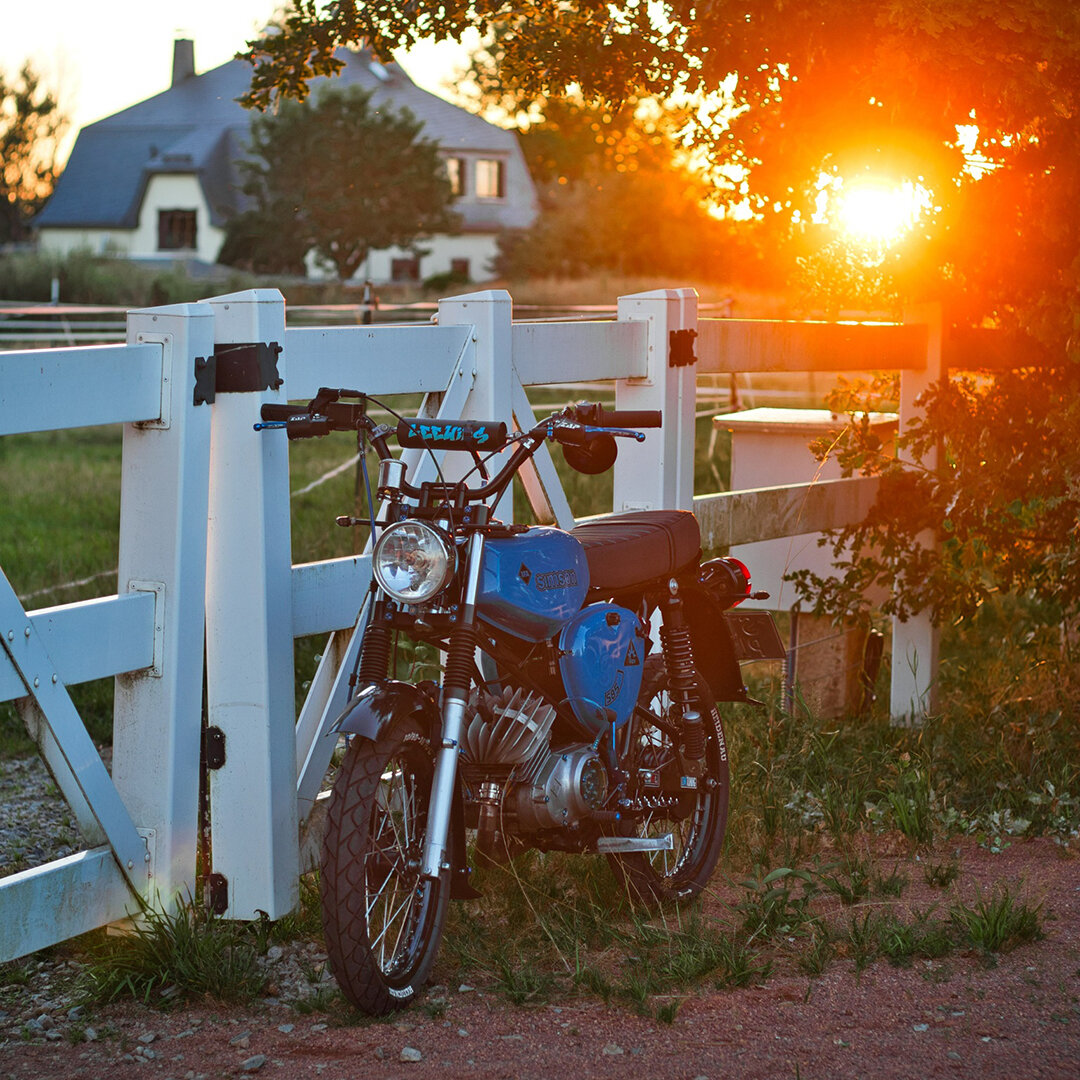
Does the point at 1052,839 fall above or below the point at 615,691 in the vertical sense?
below

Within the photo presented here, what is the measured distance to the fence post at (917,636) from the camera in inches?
266

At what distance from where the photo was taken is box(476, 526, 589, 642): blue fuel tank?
371 cm

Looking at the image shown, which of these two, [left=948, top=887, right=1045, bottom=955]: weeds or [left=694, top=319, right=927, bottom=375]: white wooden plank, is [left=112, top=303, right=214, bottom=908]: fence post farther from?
[left=694, top=319, right=927, bottom=375]: white wooden plank

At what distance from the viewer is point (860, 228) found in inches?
251

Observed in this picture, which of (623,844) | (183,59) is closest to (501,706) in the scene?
(623,844)

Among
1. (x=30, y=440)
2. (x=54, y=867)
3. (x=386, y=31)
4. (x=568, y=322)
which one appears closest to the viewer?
(x=54, y=867)

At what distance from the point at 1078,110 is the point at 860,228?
97cm

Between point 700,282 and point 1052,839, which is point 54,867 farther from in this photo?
point 700,282

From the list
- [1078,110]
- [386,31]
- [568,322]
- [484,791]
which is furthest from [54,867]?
[1078,110]

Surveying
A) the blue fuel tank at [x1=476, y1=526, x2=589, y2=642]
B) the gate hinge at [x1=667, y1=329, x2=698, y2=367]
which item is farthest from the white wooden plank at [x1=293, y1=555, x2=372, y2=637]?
the gate hinge at [x1=667, y1=329, x2=698, y2=367]

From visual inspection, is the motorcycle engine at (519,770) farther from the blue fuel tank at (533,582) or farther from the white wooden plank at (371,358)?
the white wooden plank at (371,358)

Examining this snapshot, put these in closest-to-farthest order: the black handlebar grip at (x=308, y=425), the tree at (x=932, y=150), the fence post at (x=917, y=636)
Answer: the black handlebar grip at (x=308, y=425) < the tree at (x=932, y=150) < the fence post at (x=917, y=636)

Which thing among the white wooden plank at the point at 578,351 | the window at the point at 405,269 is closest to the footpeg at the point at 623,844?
the white wooden plank at the point at 578,351

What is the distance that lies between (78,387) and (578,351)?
6.03 ft
